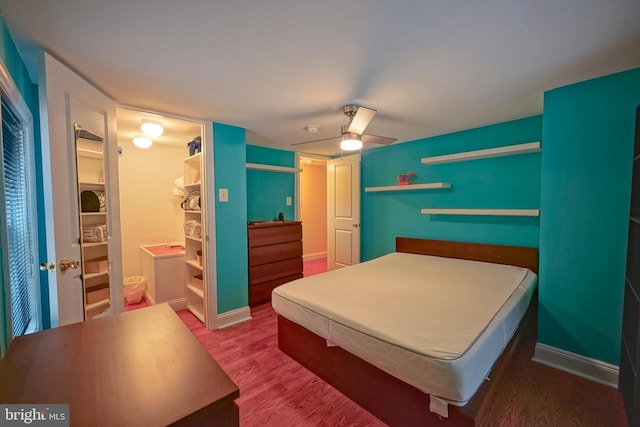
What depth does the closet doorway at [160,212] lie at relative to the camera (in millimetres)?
3178

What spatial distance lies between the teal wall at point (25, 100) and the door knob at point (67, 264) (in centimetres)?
28

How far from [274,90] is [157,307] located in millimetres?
1629

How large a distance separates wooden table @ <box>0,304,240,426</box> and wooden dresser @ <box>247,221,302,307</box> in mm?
2218

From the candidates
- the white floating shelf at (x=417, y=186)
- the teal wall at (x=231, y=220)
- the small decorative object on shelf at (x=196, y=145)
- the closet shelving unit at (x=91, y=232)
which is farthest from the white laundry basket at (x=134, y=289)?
the white floating shelf at (x=417, y=186)

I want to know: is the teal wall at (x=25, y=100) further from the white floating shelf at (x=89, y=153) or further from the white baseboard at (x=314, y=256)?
the white baseboard at (x=314, y=256)

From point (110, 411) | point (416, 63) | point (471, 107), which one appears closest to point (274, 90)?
point (416, 63)

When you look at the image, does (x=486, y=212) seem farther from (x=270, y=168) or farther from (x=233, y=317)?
(x=233, y=317)

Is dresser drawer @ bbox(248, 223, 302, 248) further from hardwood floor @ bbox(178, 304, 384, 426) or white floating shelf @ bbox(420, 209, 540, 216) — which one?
white floating shelf @ bbox(420, 209, 540, 216)

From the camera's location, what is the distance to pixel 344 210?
4.39m

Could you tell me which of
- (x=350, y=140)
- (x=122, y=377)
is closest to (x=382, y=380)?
(x=122, y=377)

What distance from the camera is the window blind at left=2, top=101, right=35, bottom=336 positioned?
1.35 meters

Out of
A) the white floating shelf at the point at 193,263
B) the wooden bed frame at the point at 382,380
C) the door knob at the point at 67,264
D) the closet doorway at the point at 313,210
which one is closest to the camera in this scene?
the wooden bed frame at the point at 382,380

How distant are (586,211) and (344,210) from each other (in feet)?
9.49

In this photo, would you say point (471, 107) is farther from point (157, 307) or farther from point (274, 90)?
point (157, 307)
